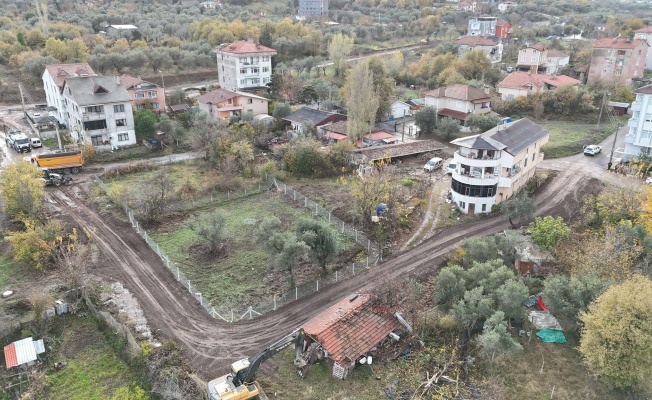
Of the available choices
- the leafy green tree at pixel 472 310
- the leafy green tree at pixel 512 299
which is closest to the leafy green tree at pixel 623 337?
the leafy green tree at pixel 512 299

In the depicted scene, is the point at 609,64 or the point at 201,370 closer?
the point at 201,370

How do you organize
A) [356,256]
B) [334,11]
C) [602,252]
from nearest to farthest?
[602,252] → [356,256] → [334,11]

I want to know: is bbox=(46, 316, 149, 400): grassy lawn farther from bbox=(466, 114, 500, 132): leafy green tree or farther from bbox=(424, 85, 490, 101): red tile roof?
bbox=(424, 85, 490, 101): red tile roof

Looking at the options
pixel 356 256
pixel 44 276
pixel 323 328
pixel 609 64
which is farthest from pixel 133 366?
pixel 609 64

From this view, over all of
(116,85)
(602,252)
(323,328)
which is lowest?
(323,328)

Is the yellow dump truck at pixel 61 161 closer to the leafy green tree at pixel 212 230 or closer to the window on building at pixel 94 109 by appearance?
the window on building at pixel 94 109

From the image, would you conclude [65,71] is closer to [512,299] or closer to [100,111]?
[100,111]

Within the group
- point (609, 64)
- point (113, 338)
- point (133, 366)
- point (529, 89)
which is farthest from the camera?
point (609, 64)

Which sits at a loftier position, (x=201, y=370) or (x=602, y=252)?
(x=602, y=252)

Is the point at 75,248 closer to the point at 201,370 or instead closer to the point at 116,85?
the point at 201,370
